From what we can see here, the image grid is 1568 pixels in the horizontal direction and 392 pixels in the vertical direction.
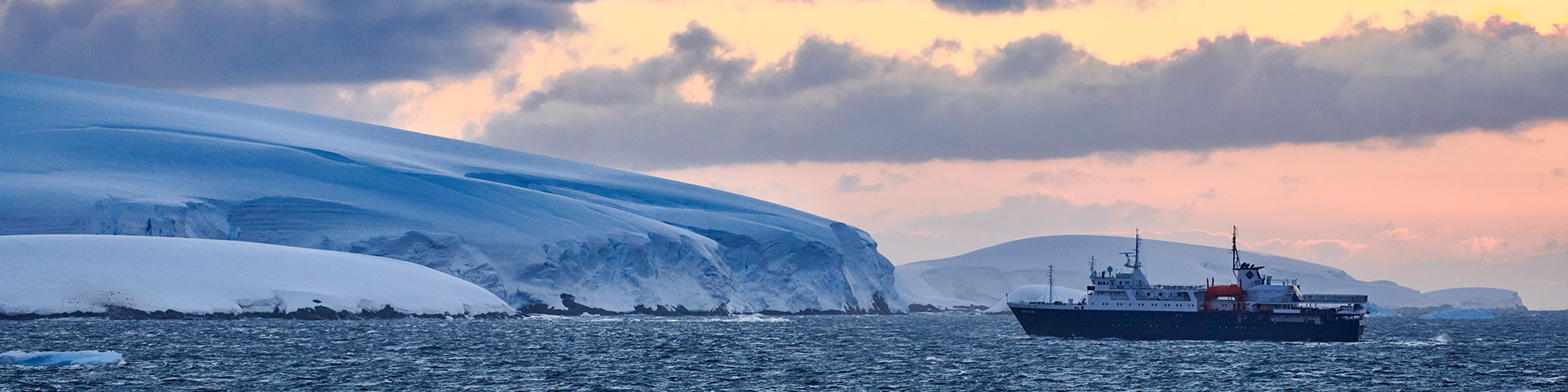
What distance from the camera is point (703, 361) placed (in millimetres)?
48906

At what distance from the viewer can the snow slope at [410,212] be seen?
9531 cm

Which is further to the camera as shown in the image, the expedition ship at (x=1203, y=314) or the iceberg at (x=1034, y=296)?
the iceberg at (x=1034, y=296)

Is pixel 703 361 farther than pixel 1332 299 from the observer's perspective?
No

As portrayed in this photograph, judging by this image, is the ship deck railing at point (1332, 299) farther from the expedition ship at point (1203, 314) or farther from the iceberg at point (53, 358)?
the iceberg at point (53, 358)

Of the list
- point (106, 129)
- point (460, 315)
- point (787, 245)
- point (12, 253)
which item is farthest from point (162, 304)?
point (787, 245)

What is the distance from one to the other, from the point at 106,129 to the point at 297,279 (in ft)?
154

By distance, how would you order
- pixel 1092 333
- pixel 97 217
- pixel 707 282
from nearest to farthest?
pixel 1092 333, pixel 97 217, pixel 707 282

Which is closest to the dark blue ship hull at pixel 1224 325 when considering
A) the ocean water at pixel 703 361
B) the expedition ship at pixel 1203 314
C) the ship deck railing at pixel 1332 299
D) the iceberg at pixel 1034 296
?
the expedition ship at pixel 1203 314

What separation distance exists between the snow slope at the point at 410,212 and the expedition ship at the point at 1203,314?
43195 mm

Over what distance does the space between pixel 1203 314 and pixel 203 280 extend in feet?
166

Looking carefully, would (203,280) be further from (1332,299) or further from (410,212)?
(1332,299)

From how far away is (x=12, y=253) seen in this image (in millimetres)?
69125

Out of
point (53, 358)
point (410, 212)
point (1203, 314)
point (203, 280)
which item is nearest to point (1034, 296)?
point (410, 212)

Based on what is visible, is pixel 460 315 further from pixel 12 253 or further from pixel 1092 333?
pixel 1092 333
